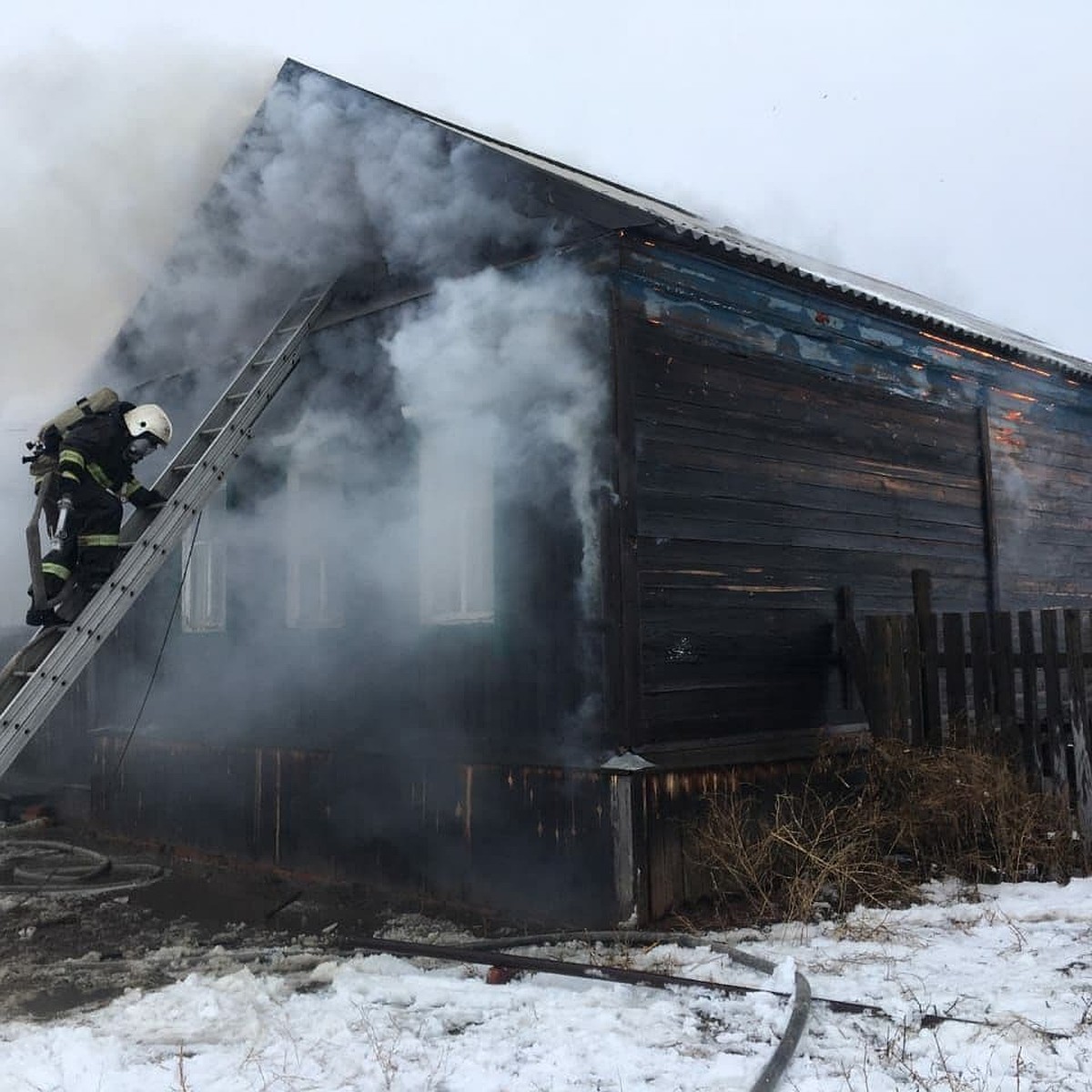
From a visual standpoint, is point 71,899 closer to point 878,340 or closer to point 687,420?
point 687,420

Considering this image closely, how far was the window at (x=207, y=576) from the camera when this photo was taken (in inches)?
405

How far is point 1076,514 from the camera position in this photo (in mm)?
11391

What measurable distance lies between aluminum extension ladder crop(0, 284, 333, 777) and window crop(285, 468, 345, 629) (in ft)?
3.83

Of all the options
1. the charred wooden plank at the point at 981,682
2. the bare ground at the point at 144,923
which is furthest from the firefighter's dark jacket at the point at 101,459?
the charred wooden plank at the point at 981,682

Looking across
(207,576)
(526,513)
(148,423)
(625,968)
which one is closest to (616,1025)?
(625,968)

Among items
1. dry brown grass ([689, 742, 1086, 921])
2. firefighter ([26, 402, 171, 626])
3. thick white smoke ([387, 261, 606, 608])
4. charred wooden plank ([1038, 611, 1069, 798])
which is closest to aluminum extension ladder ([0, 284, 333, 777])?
firefighter ([26, 402, 171, 626])

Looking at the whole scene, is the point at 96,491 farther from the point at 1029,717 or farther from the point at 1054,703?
the point at 1054,703

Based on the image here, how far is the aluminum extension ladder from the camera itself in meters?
5.95

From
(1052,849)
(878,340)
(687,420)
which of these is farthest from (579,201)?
(1052,849)

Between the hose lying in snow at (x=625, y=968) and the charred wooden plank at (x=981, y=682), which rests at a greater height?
the charred wooden plank at (x=981, y=682)

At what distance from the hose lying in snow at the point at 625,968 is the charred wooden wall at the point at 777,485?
127 centimetres

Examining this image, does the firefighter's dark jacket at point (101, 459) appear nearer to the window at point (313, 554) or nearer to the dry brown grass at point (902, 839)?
the window at point (313, 554)

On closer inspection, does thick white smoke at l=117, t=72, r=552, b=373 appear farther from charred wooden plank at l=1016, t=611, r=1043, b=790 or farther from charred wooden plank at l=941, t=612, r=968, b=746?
charred wooden plank at l=1016, t=611, r=1043, b=790

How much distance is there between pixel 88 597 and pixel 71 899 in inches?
115
